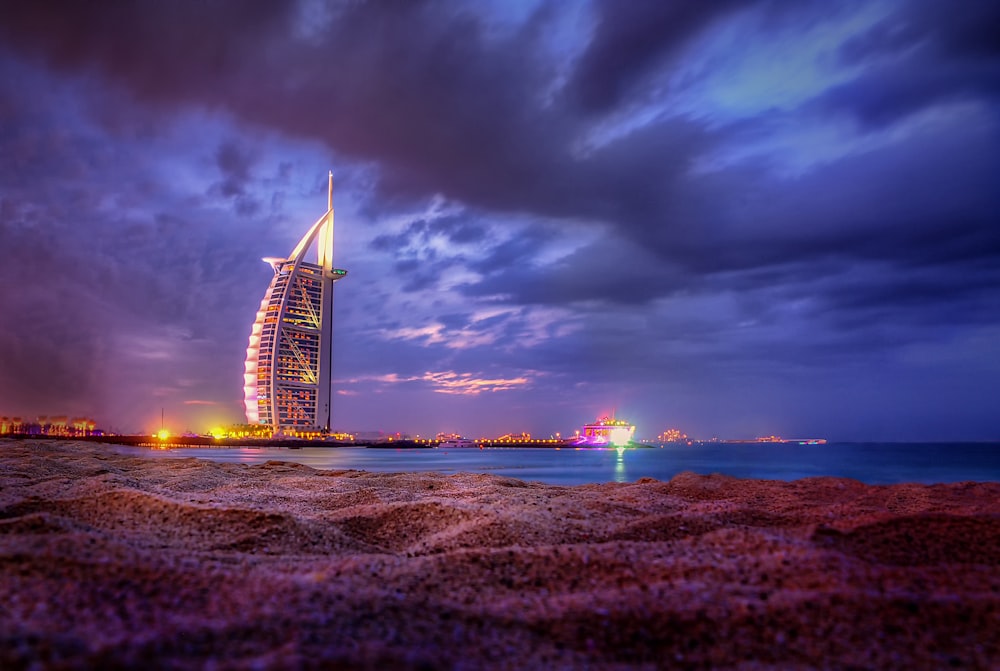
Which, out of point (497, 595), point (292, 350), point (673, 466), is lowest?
point (673, 466)

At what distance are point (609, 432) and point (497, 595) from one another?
436ft

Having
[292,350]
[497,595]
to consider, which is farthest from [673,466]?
[292,350]

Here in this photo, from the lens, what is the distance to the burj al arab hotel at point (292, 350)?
11229cm

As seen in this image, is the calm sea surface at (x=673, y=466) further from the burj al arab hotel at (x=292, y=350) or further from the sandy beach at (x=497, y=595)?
the sandy beach at (x=497, y=595)

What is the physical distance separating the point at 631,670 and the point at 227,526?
454 cm

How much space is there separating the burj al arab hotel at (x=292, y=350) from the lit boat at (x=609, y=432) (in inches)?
2400

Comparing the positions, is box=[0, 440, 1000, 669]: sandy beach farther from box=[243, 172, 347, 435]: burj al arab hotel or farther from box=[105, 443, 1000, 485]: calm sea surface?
box=[243, 172, 347, 435]: burj al arab hotel

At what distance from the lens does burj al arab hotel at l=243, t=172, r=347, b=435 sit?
368 feet

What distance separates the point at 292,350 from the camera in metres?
113

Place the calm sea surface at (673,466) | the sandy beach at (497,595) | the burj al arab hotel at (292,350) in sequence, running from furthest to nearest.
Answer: the burj al arab hotel at (292,350)
the calm sea surface at (673,466)
the sandy beach at (497,595)

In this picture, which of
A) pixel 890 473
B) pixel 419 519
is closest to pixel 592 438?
pixel 890 473

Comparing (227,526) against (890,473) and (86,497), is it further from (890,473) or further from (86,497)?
(890,473)

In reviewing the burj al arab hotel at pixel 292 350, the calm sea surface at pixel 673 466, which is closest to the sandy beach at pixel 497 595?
the calm sea surface at pixel 673 466

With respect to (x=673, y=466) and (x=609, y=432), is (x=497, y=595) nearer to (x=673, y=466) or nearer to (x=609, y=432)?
(x=673, y=466)
